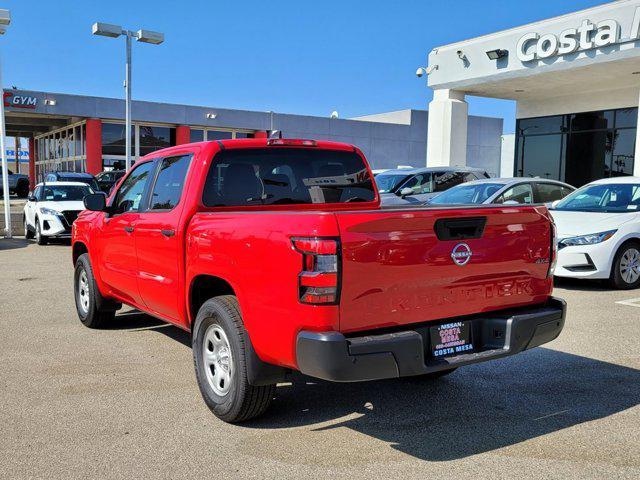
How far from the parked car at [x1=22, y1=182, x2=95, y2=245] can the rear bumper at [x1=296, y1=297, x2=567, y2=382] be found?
13656mm

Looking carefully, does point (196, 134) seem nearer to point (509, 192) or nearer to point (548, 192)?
→ point (548, 192)

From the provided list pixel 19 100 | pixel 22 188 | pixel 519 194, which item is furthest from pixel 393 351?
pixel 22 188

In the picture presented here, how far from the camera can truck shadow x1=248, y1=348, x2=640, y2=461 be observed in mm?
3979

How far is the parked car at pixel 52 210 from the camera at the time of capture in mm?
15672

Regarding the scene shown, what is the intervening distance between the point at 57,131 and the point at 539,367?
4013 centimetres

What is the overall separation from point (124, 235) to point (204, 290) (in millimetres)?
1482

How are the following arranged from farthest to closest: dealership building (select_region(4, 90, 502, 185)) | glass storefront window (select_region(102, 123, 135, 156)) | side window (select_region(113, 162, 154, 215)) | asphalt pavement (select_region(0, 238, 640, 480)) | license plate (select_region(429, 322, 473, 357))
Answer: glass storefront window (select_region(102, 123, 135, 156)) < dealership building (select_region(4, 90, 502, 185)) < side window (select_region(113, 162, 154, 215)) < license plate (select_region(429, 322, 473, 357)) < asphalt pavement (select_region(0, 238, 640, 480))

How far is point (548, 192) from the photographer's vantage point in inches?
488

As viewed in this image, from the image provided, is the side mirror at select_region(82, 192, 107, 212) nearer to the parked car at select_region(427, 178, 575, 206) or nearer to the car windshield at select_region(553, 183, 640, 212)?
the car windshield at select_region(553, 183, 640, 212)

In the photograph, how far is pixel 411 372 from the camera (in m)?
3.53

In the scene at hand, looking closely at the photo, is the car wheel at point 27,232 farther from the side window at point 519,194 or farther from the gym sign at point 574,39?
the gym sign at point 574,39

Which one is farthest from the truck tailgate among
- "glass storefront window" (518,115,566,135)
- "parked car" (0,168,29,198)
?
"parked car" (0,168,29,198)

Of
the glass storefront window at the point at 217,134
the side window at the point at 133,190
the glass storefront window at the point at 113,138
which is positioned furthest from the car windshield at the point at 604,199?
the glass storefront window at the point at 113,138

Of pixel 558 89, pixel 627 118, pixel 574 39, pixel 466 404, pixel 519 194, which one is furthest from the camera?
pixel 558 89
